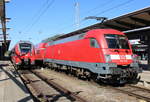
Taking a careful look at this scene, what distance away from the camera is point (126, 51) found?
11906 millimetres

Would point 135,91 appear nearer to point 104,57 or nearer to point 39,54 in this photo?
point 104,57

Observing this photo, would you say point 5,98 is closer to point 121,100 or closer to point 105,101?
point 105,101

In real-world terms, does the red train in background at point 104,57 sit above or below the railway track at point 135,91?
above

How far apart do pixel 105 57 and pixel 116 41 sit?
5.24ft

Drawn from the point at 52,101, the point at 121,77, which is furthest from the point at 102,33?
the point at 52,101

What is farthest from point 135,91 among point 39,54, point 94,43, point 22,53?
point 39,54

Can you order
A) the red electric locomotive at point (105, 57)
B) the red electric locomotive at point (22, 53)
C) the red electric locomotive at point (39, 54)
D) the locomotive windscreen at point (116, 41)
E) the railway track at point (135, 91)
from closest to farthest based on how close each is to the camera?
the railway track at point (135, 91), the red electric locomotive at point (105, 57), the locomotive windscreen at point (116, 41), the red electric locomotive at point (22, 53), the red electric locomotive at point (39, 54)

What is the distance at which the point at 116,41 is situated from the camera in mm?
12008

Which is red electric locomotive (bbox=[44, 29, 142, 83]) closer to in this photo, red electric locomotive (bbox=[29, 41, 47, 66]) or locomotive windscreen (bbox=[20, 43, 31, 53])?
red electric locomotive (bbox=[29, 41, 47, 66])

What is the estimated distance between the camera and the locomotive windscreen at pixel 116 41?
11719 mm

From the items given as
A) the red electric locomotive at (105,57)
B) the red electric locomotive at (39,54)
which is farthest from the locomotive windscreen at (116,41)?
the red electric locomotive at (39,54)

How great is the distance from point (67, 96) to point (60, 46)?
9.26m

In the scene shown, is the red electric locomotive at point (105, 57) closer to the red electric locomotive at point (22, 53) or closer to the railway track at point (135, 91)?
the railway track at point (135, 91)

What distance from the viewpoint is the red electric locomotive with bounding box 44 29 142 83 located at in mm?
10859
